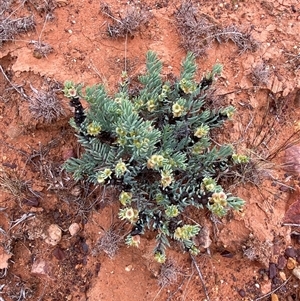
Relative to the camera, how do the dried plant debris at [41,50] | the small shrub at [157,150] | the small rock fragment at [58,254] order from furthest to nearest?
the dried plant debris at [41,50], the small rock fragment at [58,254], the small shrub at [157,150]

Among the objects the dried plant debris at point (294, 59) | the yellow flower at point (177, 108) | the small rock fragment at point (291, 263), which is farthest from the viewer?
the dried plant debris at point (294, 59)

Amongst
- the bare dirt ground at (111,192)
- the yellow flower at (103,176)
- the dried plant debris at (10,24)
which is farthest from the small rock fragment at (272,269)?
the dried plant debris at (10,24)

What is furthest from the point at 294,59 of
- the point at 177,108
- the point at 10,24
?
the point at 10,24

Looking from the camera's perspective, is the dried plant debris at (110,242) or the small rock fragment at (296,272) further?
the small rock fragment at (296,272)

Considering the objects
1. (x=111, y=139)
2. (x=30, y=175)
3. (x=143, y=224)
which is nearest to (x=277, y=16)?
(x=111, y=139)

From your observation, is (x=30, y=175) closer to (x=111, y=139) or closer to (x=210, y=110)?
(x=111, y=139)

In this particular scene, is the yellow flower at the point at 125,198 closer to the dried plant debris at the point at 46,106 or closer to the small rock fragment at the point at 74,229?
the small rock fragment at the point at 74,229

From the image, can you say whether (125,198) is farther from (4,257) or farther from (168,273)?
(4,257)
